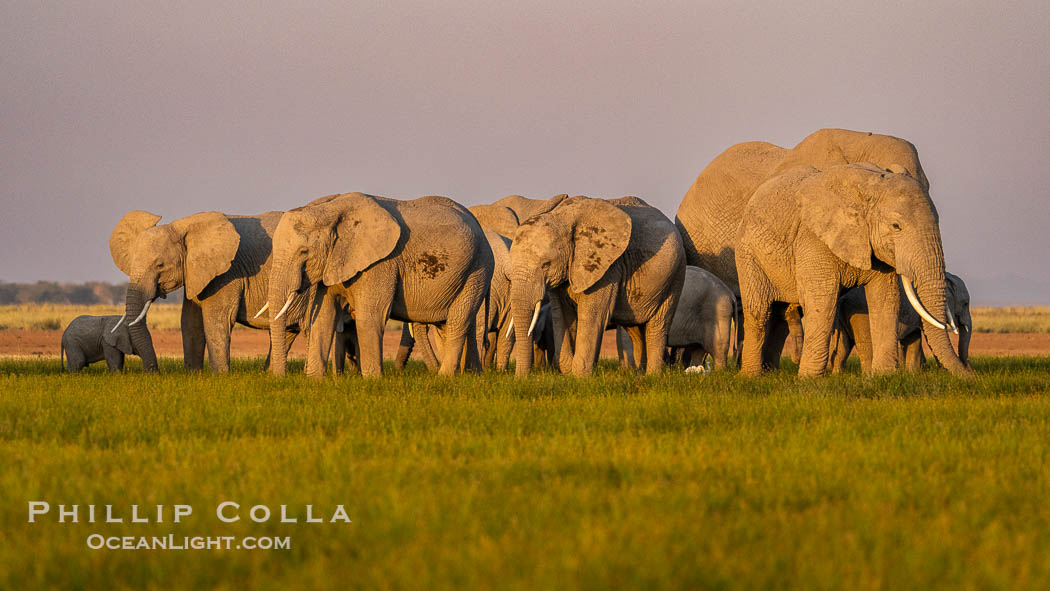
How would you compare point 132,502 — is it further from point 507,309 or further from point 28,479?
point 507,309

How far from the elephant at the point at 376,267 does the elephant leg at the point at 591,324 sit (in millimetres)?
1658

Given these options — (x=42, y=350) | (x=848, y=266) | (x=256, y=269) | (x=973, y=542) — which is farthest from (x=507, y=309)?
(x=42, y=350)

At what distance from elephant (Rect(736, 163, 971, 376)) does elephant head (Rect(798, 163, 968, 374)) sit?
0.01 meters

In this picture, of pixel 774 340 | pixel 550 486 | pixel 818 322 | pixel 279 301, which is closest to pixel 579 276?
pixel 818 322

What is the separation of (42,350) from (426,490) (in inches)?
1246

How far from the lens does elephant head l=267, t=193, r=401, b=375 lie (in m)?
12.7

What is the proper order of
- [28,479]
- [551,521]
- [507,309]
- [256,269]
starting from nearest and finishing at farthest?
[551,521] → [28,479] → [256,269] → [507,309]

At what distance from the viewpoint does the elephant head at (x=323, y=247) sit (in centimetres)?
1273

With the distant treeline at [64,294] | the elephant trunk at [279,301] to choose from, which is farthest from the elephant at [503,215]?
the distant treeline at [64,294]

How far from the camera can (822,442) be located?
681 cm

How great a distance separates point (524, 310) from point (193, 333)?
5.56 metres

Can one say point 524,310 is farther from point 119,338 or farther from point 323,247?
point 119,338

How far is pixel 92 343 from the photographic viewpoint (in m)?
16.5

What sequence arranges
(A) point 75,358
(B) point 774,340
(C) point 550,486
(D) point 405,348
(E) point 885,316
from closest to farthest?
(C) point 550,486 < (E) point 885,316 < (B) point 774,340 < (A) point 75,358 < (D) point 405,348
